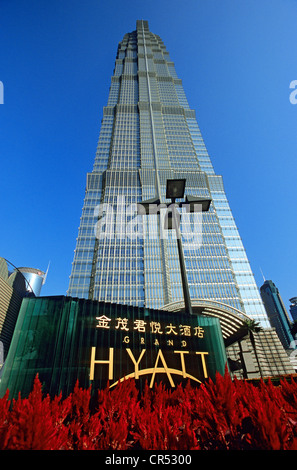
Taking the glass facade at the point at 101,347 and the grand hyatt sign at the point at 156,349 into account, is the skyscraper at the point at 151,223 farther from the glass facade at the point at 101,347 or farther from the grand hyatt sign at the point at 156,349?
the glass facade at the point at 101,347

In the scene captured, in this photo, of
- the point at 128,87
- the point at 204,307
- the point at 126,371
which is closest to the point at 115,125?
the point at 128,87

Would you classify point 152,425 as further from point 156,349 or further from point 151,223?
point 151,223

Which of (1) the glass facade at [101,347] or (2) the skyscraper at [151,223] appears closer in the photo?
(1) the glass facade at [101,347]

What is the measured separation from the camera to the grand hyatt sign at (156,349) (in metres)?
6.99

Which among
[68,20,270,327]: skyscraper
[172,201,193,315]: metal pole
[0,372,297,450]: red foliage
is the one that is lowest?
[0,372,297,450]: red foliage

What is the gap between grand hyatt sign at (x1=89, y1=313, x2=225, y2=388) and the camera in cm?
699

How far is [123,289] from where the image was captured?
2650 inches

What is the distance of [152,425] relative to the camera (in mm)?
2531

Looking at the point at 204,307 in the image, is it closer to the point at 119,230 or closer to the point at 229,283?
the point at 229,283

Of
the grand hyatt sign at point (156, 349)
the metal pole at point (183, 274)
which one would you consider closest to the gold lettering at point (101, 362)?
the grand hyatt sign at point (156, 349)

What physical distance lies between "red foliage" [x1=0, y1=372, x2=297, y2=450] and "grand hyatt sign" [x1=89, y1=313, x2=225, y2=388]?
3.18 metres

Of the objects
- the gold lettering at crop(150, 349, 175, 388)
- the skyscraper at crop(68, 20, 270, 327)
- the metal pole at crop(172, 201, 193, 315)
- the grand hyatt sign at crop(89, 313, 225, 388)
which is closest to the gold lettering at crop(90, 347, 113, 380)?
the grand hyatt sign at crop(89, 313, 225, 388)

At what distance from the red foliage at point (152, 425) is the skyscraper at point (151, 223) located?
4659cm

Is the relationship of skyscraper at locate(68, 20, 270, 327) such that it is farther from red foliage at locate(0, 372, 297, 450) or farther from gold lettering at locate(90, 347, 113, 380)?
red foliage at locate(0, 372, 297, 450)
